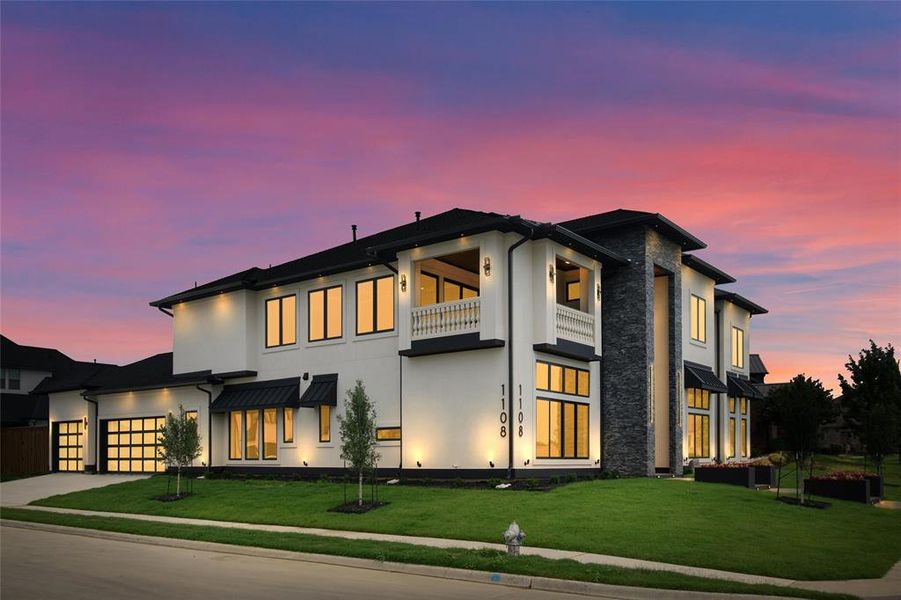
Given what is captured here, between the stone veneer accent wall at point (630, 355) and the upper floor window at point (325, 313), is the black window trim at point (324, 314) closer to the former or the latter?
the upper floor window at point (325, 313)

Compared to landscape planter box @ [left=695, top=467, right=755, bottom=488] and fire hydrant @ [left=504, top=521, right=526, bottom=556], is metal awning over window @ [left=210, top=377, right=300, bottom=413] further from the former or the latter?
fire hydrant @ [left=504, top=521, right=526, bottom=556]

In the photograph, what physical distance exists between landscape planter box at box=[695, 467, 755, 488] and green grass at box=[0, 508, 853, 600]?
45.1ft

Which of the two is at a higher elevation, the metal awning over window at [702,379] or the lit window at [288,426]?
the metal awning over window at [702,379]

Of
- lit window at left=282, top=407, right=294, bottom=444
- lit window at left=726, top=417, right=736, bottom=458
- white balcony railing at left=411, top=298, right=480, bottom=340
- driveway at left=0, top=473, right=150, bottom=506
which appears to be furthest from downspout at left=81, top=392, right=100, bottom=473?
lit window at left=726, top=417, right=736, bottom=458

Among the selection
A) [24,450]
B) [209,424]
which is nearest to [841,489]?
[209,424]

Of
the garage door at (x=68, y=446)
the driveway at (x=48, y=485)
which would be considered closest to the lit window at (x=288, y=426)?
the driveway at (x=48, y=485)

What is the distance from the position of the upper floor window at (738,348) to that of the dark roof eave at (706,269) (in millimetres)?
4183

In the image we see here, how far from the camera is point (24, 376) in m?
60.6

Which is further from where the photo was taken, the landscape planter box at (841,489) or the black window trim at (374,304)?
the black window trim at (374,304)

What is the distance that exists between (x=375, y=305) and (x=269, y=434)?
7.42 meters

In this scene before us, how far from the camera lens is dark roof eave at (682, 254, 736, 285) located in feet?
115

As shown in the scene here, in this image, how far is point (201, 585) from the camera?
1350 centimetres

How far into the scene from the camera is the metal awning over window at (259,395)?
107 feet

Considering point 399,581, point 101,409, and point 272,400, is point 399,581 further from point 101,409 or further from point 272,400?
point 101,409
